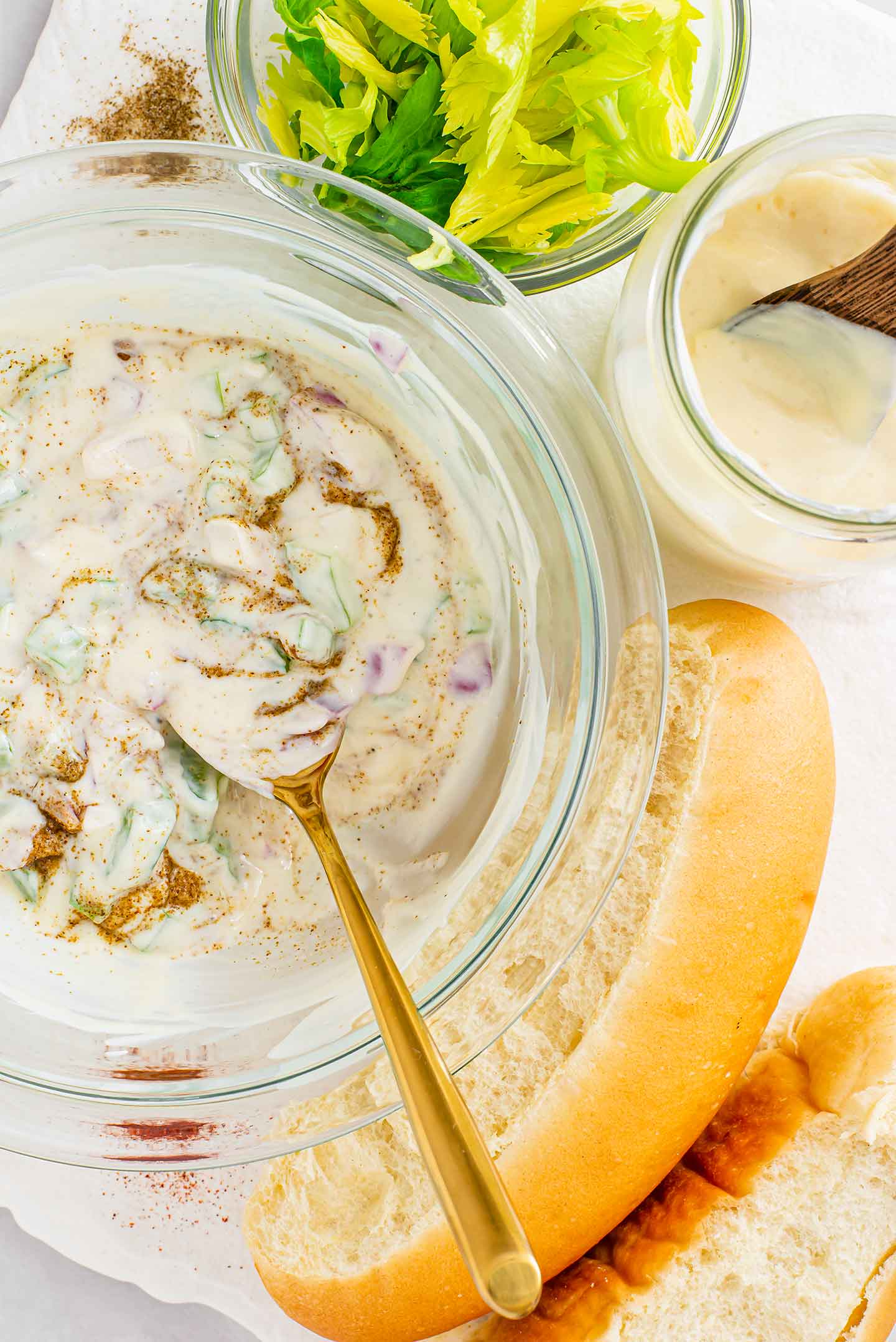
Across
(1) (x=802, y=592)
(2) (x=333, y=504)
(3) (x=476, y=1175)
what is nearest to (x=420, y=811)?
(2) (x=333, y=504)

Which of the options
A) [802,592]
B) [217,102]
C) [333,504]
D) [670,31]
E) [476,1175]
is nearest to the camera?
[476,1175]

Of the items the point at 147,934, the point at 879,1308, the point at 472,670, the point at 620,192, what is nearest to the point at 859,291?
the point at 620,192

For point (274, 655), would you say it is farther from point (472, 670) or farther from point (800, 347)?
point (800, 347)

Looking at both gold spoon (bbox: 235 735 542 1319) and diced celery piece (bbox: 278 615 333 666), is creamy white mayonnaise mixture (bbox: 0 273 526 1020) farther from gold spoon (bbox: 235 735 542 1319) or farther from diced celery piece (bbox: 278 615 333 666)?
gold spoon (bbox: 235 735 542 1319)

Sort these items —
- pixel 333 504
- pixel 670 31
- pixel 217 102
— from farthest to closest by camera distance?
pixel 217 102 < pixel 333 504 < pixel 670 31

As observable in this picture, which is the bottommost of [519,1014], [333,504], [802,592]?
Answer: [519,1014]

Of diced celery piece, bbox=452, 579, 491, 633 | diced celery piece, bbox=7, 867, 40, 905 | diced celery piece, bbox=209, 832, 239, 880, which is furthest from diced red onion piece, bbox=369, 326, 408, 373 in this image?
diced celery piece, bbox=7, 867, 40, 905

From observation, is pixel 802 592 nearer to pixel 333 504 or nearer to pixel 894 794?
pixel 894 794
